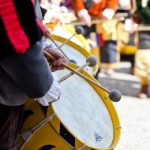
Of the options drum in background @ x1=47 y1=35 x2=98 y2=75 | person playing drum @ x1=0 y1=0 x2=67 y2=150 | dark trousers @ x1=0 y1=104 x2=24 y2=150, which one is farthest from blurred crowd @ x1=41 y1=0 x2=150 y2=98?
person playing drum @ x1=0 y1=0 x2=67 y2=150

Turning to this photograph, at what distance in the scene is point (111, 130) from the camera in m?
2.21

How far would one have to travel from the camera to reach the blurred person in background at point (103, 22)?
5180mm

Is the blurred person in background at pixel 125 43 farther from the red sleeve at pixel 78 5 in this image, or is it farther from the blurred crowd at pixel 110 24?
the red sleeve at pixel 78 5

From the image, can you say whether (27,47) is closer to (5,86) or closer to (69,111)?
(5,86)

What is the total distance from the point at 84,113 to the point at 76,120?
4.0 inches

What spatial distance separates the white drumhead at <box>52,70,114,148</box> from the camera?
2001mm

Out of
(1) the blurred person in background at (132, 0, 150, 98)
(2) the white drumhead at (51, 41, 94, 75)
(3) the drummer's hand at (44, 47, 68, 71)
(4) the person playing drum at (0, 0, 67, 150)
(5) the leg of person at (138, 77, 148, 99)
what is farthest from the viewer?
(5) the leg of person at (138, 77, 148, 99)

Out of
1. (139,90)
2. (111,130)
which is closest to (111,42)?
(139,90)

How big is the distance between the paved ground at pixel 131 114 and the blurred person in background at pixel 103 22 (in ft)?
1.14

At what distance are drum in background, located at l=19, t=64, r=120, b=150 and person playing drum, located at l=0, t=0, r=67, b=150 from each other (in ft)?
0.87

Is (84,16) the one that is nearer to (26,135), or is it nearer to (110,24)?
(110,24)

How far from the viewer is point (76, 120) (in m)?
2.05

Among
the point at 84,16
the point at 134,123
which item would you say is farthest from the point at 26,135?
the point at 84,16

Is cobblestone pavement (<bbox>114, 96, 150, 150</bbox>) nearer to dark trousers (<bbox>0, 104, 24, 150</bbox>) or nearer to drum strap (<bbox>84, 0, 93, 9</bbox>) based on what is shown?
drum strap (<bbox>84, 0, 93, 9</bbox>)
